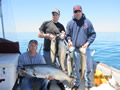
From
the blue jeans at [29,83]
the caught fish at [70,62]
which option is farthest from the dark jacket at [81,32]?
the blue jeans at [29,83]

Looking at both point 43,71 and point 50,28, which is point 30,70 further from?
point 50,28

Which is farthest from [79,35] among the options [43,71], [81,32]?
[43,71]

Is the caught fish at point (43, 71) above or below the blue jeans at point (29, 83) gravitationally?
above

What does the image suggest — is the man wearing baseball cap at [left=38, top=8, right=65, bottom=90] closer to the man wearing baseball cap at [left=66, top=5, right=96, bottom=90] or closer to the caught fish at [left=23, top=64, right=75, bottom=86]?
the man wearing baseball cap at [left=66, top=5, right=96, bottom=90]

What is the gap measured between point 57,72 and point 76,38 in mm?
993

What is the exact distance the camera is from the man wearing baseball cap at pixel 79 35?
3.54 meters

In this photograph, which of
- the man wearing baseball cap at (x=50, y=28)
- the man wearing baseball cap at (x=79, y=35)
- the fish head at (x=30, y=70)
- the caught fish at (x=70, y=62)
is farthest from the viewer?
the man wearing baseball cap at (x=50, y=28)

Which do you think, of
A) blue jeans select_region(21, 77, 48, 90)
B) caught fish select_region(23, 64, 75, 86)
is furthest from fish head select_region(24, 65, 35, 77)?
blue jeans select_region(21, 77, 48, 90)

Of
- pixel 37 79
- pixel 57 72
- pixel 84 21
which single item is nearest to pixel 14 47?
pixel 37 79

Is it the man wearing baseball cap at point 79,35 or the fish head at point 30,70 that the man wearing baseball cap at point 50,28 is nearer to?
the man wearing baseball cap at point 79,35

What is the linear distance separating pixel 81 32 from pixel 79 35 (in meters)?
0.08

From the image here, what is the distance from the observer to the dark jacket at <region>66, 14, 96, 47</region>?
11.6 ft

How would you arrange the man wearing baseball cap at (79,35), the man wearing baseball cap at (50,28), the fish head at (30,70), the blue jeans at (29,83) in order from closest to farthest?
the fish head at (30,70)
the blue jeans at (29,83)
the man wearing baseball cap at (79,35)
the man wearing baseball cap at (50,28)

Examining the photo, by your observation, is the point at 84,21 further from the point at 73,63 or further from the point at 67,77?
the point at 67,77
